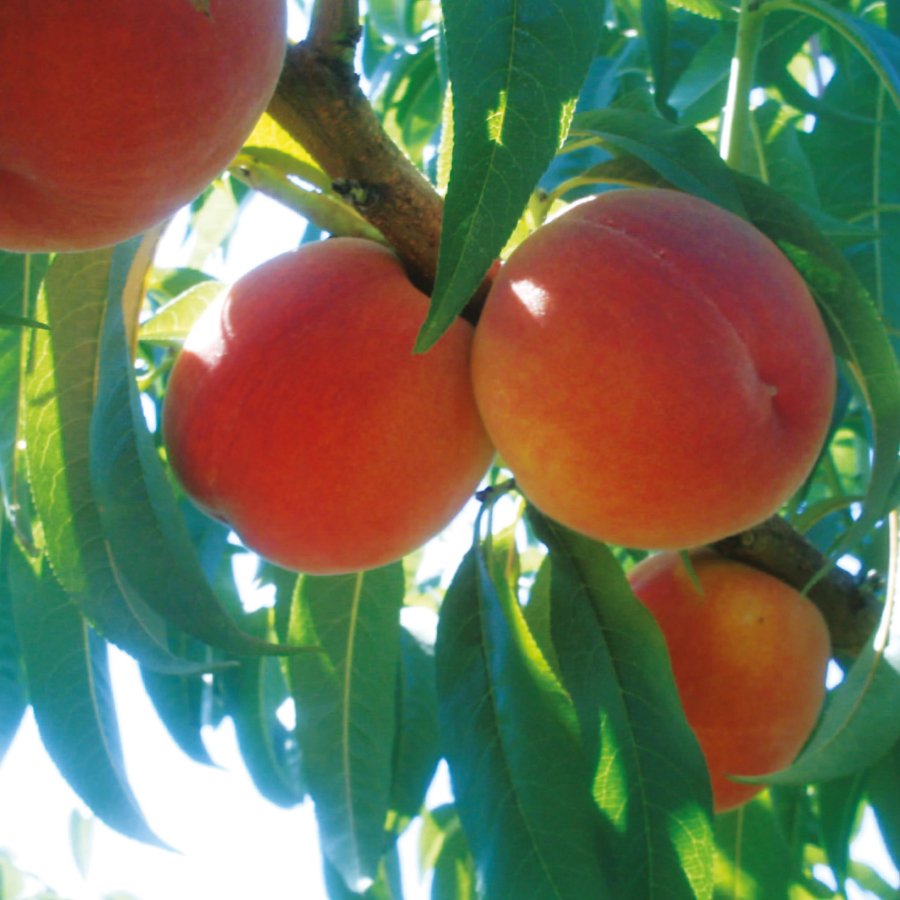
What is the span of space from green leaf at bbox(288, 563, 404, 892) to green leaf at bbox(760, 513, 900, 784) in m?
0.61

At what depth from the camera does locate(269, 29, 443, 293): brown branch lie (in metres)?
1.06

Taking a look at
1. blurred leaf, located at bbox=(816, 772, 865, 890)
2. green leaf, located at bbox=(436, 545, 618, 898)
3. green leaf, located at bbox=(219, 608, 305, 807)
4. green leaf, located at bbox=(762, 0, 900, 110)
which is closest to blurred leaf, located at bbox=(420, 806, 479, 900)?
green leaf, located at bbox=(219, 608, 305, 807)

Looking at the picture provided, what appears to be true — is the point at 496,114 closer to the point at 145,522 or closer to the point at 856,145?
the point at 145,522

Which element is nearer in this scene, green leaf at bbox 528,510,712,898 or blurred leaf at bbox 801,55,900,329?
green leaf at bbox 528,510,712,898

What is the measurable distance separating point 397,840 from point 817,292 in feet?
3.64

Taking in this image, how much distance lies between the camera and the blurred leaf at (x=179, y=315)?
5.09 ft

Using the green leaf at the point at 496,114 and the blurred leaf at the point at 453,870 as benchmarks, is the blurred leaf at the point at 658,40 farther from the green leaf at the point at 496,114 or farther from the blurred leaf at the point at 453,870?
the blurred leaf at the point at 453,870

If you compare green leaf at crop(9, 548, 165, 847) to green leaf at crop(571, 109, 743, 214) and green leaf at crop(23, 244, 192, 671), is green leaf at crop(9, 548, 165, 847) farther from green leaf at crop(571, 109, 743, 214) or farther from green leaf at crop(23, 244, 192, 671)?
green leaf at crop(571, 109, 743, 214)

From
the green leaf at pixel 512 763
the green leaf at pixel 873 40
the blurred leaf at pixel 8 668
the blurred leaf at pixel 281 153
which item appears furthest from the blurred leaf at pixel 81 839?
the green leaf at pixel 873 40

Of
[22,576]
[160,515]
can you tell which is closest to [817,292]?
[160,515]

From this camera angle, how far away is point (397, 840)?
6.16 ft

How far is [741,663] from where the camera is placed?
1488mm

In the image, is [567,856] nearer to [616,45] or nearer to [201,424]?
[201,424]

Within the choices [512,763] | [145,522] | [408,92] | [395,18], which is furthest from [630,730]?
[395,18]
